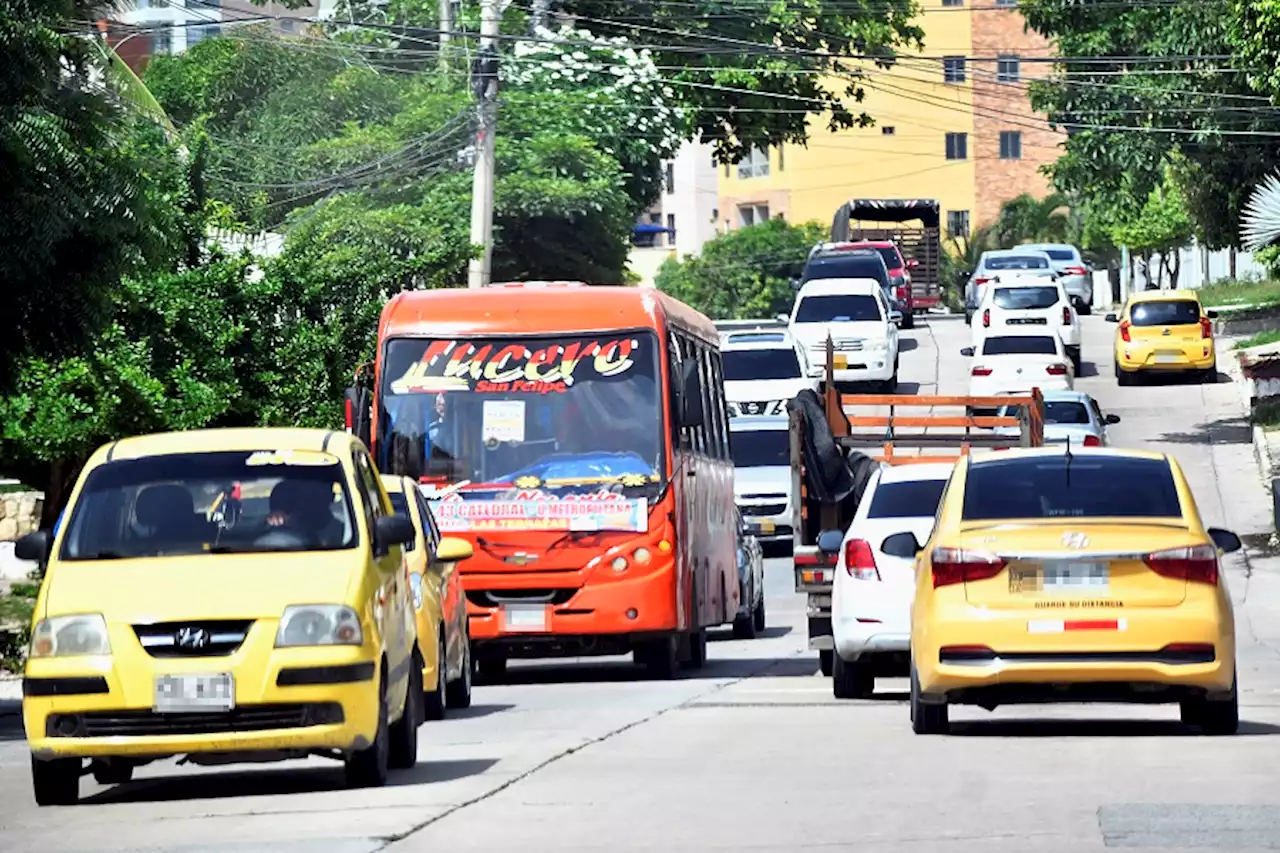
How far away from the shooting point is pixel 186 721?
1297 centimetres

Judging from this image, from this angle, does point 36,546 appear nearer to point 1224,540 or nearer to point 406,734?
point 406,734

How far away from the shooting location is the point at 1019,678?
15.0 metres

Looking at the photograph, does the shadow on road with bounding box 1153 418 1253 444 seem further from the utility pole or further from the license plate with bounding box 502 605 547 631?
the license plate with bounding box 502 605 547 631

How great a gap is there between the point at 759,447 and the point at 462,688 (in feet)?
61.5

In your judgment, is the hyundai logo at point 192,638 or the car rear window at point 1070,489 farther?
the car rear window at point 1070,489

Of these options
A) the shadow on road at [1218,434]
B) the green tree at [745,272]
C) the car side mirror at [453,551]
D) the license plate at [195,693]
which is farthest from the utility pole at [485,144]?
the green tree at [745,272]

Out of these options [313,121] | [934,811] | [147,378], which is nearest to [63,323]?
[934,811]

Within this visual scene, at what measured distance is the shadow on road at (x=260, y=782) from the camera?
1389 cm

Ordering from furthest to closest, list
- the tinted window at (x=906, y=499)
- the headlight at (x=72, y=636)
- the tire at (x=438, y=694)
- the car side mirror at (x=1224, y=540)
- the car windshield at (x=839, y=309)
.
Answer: the car windshield at (x=839, y=309)
the tinted window at (x=906, y=499)
the tire at (x=438, y=694)
the car side mirror at (x=1224, y=540)
the headlight at (x=72, y=636)

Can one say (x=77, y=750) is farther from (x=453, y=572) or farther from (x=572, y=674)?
(x=572, y=674)

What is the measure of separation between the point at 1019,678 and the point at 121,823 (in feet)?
16.5

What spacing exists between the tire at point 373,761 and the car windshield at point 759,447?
80.1 ft

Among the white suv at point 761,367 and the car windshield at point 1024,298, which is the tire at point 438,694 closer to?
the white suv at point 761,367

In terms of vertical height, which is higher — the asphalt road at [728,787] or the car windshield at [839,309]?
the car windshield at [839,309]
